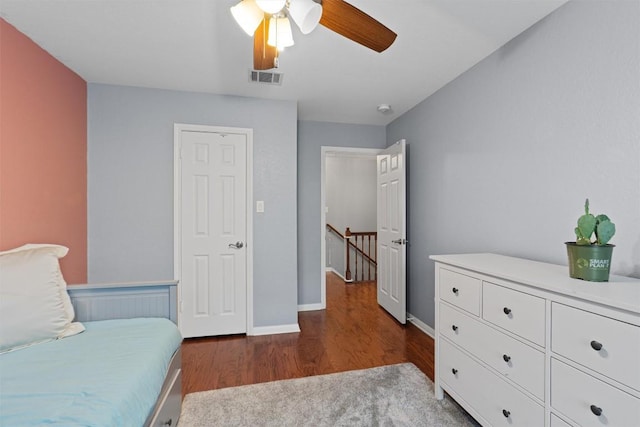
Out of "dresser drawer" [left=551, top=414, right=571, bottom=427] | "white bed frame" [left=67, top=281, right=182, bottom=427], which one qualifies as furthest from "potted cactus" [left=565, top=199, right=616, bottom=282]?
"white bed frame" [left=67, top=281, right=182, bottom=427]

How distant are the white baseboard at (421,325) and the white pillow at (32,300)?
2.77m

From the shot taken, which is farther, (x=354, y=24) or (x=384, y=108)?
(x=384, y=108)

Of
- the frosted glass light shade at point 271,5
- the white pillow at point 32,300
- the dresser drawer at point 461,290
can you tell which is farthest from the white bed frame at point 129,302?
the dresser drawer at point 461,290

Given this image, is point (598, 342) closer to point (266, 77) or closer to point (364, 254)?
point (266, 77)

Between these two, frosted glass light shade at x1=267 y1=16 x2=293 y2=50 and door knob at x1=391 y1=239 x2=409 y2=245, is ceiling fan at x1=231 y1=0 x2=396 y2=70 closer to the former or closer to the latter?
frosted glass light shade at x1=267 y1=16 x2=293 y2=50

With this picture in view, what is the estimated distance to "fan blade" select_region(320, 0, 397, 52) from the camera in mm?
1160

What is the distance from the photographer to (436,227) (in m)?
2.85

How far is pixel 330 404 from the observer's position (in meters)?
1.83

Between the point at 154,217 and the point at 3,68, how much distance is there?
55.2 inches

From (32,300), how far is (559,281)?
239 centimetres

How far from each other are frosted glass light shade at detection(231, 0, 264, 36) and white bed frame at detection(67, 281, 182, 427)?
1491 millimetres

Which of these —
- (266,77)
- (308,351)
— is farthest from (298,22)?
(308,351)

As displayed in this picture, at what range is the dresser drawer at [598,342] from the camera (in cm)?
92

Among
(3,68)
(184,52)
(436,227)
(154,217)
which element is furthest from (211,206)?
(436,227)
